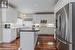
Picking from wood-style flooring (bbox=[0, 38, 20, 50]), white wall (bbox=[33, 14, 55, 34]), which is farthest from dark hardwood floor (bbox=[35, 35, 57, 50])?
white wall (bbox=[33, 14, 55, 34])

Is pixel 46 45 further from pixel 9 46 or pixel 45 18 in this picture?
pixel 45 18

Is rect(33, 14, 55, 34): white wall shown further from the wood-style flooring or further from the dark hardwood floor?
the wood-style flooring

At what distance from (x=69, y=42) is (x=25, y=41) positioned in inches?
70.6

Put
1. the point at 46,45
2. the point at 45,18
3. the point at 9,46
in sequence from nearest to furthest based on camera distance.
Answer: the point at 9,46 < the point at 46,45 < the point at 45,18

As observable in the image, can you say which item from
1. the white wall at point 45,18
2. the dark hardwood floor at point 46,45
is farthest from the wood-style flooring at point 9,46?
the white wall at point 45,18

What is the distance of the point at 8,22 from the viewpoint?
859cm

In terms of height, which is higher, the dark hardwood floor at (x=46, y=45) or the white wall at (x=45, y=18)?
the white wall at (x=45, y=18)

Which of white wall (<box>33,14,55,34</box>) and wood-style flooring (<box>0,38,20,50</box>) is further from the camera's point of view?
white wall (<box>33,14,55,34</box>)

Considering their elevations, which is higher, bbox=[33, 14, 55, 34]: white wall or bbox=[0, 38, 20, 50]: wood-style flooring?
bbox=[33, 14, 55, 34]: white wall

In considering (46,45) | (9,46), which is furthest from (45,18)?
(9,46)

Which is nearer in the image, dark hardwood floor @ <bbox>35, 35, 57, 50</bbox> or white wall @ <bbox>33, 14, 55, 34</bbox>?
dark hardwood floor @ <bbox>35, 35, 57, 50</bbox>

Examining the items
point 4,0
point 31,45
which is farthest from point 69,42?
point 4,0

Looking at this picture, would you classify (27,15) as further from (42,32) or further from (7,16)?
(7,16)

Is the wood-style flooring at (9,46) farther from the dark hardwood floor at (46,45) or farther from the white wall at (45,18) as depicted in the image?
the white wall at (45,18)
